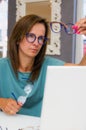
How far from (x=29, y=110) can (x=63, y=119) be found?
1.99ft

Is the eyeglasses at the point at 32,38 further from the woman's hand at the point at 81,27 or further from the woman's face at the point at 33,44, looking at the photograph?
the woman's hand at the point at 81,27

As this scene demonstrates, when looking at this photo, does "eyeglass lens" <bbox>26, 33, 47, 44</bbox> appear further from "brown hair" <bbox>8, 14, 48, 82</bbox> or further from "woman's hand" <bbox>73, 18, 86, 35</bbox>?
"woman's hand" <bbox>73, 18, 86, 35</bbox>

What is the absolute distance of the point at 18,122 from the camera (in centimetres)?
79

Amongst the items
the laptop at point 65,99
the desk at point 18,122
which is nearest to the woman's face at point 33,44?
the desk at point 18,122

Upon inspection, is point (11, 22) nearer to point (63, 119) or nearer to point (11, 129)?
point (11, 129)

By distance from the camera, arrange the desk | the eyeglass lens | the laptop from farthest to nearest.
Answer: the eyeglass lens → the desk → the laptop

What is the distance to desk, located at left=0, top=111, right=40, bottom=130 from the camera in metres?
0.77

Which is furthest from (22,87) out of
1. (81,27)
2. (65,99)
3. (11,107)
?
(65,99)

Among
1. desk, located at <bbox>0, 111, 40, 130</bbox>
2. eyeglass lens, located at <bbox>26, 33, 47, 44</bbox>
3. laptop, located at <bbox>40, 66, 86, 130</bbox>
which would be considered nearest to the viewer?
laptop, located at <bbox>40, 66, 86, 130</bbox>

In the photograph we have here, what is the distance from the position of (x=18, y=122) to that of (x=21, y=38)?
1.71 feet

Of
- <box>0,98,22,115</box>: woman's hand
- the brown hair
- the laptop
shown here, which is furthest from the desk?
the brown hair

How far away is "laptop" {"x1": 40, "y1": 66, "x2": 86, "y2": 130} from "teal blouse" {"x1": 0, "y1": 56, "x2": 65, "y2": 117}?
0.56 metres

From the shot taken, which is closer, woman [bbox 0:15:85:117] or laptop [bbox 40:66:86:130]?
laptop [bbox 40:66:86:130]

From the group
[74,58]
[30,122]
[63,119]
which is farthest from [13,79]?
[74,58]
